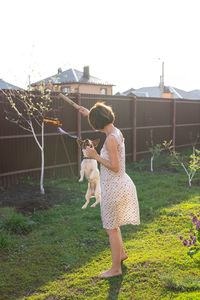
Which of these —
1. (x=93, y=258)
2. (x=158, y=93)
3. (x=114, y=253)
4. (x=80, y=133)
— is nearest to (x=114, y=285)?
(x=114, y=253)

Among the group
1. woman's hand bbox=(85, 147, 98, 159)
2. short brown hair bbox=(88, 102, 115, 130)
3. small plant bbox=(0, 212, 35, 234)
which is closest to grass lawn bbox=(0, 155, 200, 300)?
small plant bbox=(0, 212, 35, 234)

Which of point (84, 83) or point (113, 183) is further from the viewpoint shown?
point (84, 83)

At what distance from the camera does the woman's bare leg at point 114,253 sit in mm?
3430

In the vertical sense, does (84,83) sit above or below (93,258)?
above

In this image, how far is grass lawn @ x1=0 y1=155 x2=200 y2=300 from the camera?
10.7 ft

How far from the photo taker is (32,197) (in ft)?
21.5

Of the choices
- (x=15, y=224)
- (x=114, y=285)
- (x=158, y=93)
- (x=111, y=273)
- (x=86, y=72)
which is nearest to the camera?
(x=114, y=285)

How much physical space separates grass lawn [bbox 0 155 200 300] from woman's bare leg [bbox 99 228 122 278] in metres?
0.07

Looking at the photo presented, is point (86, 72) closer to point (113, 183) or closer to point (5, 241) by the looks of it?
point (5, 241)

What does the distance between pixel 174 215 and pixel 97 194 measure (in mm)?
1839

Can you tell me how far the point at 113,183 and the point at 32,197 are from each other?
11.6 feet

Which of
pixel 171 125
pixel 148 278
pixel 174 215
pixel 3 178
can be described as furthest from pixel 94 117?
pixel 171 125

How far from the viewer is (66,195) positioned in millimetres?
6840

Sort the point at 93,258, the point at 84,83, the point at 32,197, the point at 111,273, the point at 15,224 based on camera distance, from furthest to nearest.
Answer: the point at 84,83
the point at 32,197
the point at 15,224
the point at 93,258
the point at 111,273
